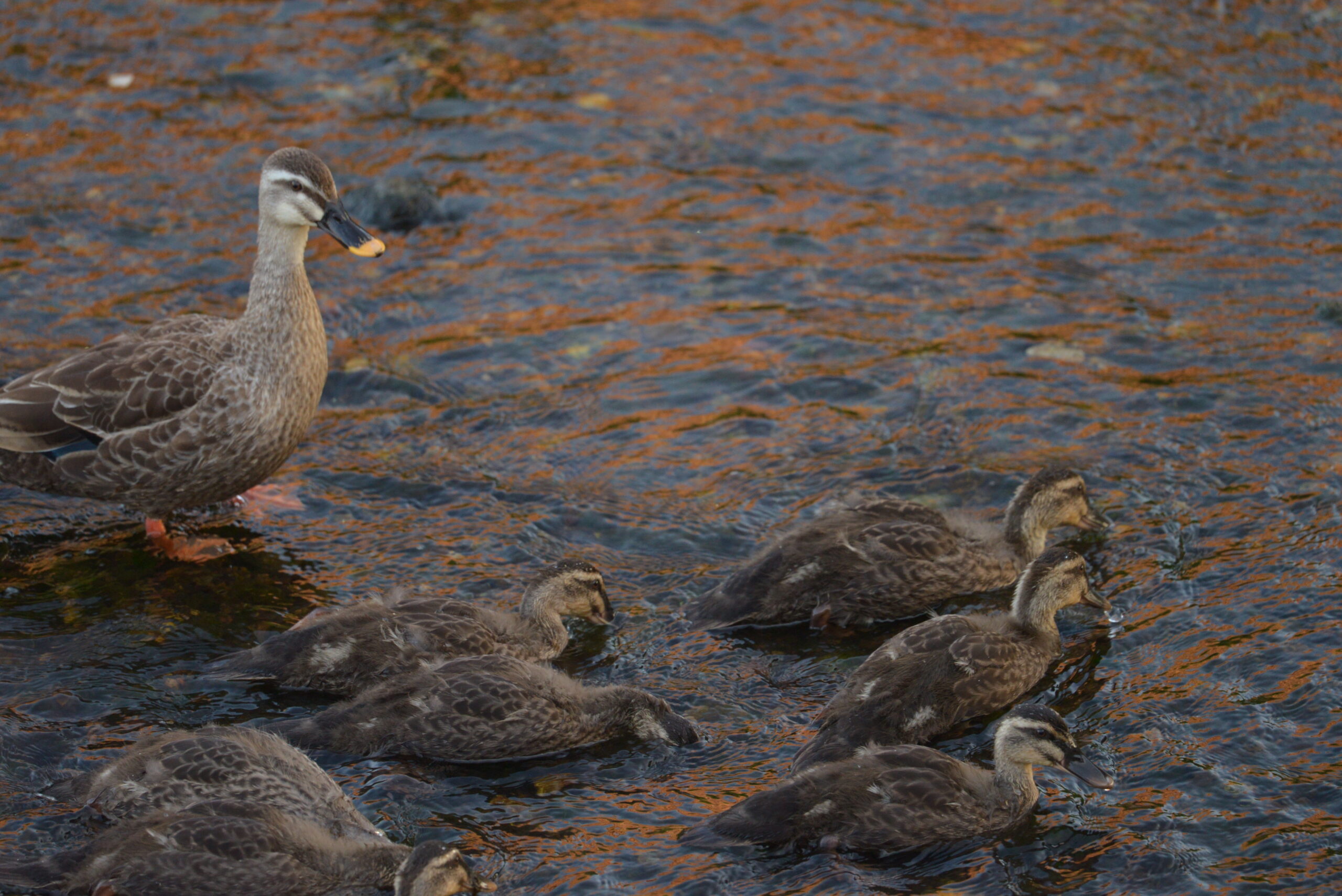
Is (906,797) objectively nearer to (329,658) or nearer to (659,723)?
(659,723)

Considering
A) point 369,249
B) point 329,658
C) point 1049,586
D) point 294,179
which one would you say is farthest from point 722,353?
point 329,658

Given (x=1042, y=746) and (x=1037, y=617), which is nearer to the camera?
(x=1042, y=746)

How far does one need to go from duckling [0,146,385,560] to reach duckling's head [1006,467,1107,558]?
173 inches

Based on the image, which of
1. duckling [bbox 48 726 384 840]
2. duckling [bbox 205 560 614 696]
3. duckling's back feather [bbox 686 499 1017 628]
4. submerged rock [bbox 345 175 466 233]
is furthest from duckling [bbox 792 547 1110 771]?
submerged rock [bbox 345 175 466 233]

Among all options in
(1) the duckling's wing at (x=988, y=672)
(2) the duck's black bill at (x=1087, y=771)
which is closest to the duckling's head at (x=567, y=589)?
(1) the duckling's wing at (x=988, y=672)

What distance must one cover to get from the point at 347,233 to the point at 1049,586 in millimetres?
4888

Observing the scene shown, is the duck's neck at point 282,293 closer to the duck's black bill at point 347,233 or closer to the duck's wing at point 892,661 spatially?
the duck's black bill at point 347,233

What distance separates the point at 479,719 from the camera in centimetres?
771

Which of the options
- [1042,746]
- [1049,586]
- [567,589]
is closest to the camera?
[1042,746]

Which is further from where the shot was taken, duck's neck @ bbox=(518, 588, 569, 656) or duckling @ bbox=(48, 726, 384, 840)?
duck's neck @ bbox=(518, 588, 569, 656)

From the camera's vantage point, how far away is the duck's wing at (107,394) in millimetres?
9359

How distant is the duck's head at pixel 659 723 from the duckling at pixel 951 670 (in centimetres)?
60

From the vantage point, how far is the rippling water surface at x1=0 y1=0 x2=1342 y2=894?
7512 mm

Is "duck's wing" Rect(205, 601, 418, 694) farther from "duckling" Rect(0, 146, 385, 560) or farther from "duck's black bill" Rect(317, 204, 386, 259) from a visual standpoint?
"duck's black bill" Rect(317, 204, 386, 259)
